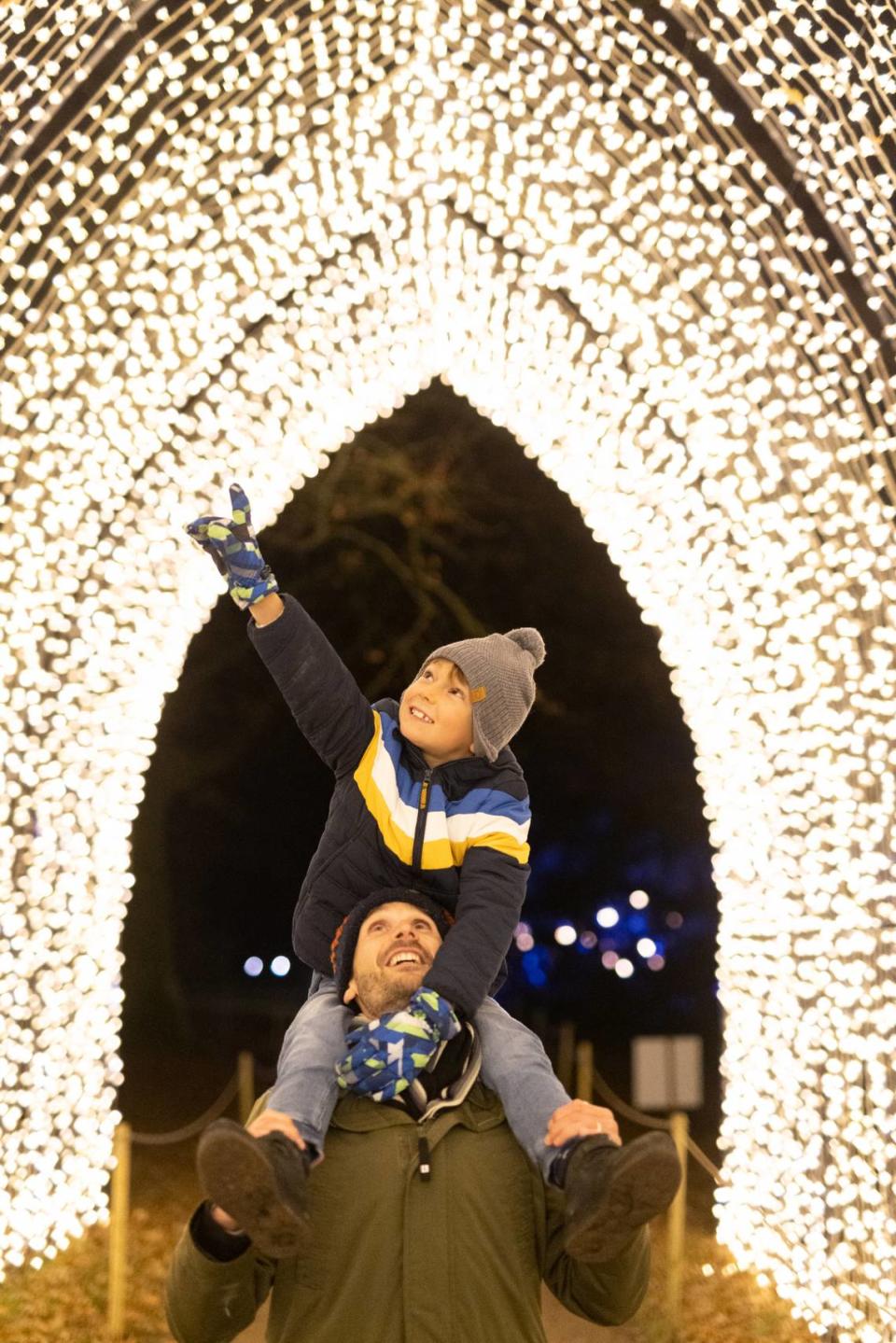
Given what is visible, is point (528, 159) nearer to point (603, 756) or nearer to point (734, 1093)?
point (734, 1093)

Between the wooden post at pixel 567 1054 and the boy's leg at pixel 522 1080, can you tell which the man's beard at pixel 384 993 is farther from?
the wooden post at pixel 567 1054

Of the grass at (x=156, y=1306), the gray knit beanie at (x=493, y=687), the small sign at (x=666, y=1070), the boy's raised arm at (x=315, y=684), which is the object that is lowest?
the grass at (x=156, y=1306)

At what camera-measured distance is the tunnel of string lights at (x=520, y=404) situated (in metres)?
4.38

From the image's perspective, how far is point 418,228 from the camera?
4.99 metres

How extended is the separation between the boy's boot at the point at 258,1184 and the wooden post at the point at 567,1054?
10.4m

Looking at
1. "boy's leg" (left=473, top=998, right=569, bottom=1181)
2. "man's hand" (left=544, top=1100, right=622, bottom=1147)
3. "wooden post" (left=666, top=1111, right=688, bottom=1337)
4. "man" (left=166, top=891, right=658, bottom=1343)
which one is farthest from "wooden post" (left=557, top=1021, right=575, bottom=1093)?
"man's hand" (left=544, top=1100, right=622, bottom=1147)

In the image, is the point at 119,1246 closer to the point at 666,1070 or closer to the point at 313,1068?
the point at 666,1070

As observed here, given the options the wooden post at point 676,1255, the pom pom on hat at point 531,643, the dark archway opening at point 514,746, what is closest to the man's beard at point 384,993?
the pom pom on hat at point 531,643

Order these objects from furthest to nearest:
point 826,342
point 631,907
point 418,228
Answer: point 631,907 → point 418,228 → point 826,342

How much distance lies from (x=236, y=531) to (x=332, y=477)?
373 inches

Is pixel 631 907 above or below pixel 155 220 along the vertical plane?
below

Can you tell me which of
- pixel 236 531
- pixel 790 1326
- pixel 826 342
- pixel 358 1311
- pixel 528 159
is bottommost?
pixel 790 1326

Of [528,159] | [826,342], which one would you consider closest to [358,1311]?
[826,342]

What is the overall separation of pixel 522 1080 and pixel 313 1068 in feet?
1.11
